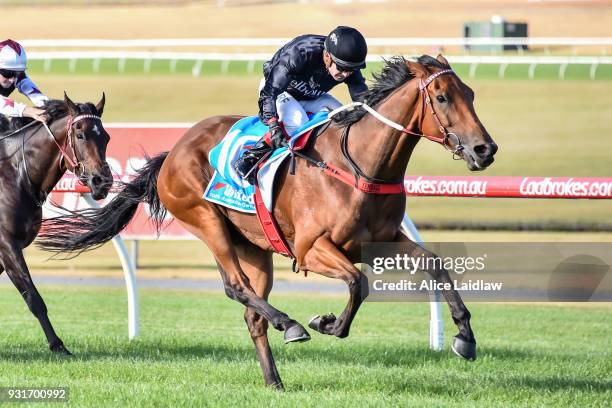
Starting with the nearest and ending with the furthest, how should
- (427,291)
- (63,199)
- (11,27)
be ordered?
(427,291) < (63,199) < (11,27)

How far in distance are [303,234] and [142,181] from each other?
5.54 ft

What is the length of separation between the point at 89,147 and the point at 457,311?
277 cm

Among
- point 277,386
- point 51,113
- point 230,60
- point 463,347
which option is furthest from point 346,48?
point 230,60

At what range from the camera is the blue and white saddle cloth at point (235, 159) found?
602 centimetres

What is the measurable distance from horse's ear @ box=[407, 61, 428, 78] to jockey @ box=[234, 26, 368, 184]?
296 mm

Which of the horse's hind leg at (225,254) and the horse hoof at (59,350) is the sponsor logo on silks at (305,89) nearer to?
the horse's hind leg at (225,254)

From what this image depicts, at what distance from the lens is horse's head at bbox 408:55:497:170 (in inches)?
206

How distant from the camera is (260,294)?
6.41m

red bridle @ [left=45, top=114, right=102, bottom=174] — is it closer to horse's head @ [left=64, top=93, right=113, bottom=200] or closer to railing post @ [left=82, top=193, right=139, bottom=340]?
horse's head @ [left=64, top=93, right=113, bottom=200]

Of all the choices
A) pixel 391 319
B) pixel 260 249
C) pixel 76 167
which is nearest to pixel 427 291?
pixel 260 249

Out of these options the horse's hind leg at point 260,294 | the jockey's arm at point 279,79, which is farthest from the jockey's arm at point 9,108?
the jockey's arm at point 279,79

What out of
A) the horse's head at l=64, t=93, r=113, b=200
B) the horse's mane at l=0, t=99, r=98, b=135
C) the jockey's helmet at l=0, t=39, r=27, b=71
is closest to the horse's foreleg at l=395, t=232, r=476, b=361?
the horse's head at l=64, t=93, r=113, b=200

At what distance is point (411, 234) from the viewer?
23.3ft

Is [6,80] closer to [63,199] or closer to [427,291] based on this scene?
[427,291]
